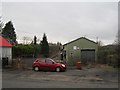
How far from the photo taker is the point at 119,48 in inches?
848

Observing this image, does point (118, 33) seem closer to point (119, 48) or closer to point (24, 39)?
point (119, 48)

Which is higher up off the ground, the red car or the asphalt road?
the red car

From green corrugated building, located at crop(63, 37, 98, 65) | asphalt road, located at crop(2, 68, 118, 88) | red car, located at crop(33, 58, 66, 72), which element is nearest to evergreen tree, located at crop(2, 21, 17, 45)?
green corrugated building, located at crop(63, 37, 98, 65)

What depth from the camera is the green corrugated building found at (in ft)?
124

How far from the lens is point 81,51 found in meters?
39.8

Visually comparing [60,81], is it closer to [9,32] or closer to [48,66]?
[48,66]

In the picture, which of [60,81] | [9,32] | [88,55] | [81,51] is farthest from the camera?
[9,32]

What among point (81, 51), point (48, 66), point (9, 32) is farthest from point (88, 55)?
point (9, 32)

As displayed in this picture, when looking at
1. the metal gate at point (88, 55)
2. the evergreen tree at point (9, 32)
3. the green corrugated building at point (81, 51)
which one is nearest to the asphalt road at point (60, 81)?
the green corrugated building at point (81, 51)

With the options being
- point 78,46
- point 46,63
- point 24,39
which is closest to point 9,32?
point 24,39

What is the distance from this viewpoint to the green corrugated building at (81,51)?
37906 mm

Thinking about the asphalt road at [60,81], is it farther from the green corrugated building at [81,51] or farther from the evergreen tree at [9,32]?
the evergreen tree at [9,32]

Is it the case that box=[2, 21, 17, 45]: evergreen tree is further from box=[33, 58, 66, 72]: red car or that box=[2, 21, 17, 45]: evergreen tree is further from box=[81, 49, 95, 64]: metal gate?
box=[33, 58, 66, 72]: red car

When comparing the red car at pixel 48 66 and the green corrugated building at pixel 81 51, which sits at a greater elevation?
the green corrugated building at pixel 81 51
